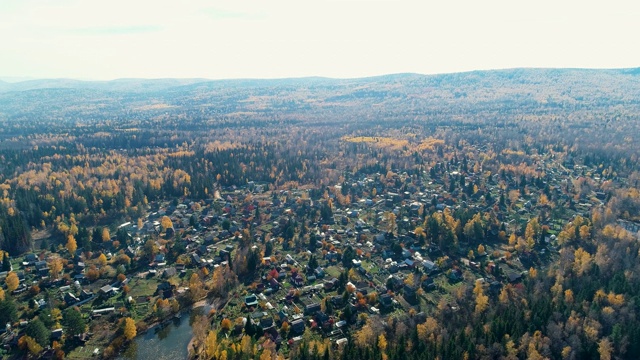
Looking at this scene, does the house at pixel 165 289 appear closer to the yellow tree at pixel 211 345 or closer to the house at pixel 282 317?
the yellow tree at pixel 211 345

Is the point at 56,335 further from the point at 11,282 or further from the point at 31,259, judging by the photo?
the point at 31,259

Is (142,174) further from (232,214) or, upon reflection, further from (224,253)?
(224,253)

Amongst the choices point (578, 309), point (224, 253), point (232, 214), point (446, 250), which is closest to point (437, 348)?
point (578, 309)

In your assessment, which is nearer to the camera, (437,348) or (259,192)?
(437,348)

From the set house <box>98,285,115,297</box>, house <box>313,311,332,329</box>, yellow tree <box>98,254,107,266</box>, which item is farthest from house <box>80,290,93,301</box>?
house <box>313,311,332,329</box>

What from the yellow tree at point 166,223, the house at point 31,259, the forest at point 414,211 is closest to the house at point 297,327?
the forest at point 414,211
